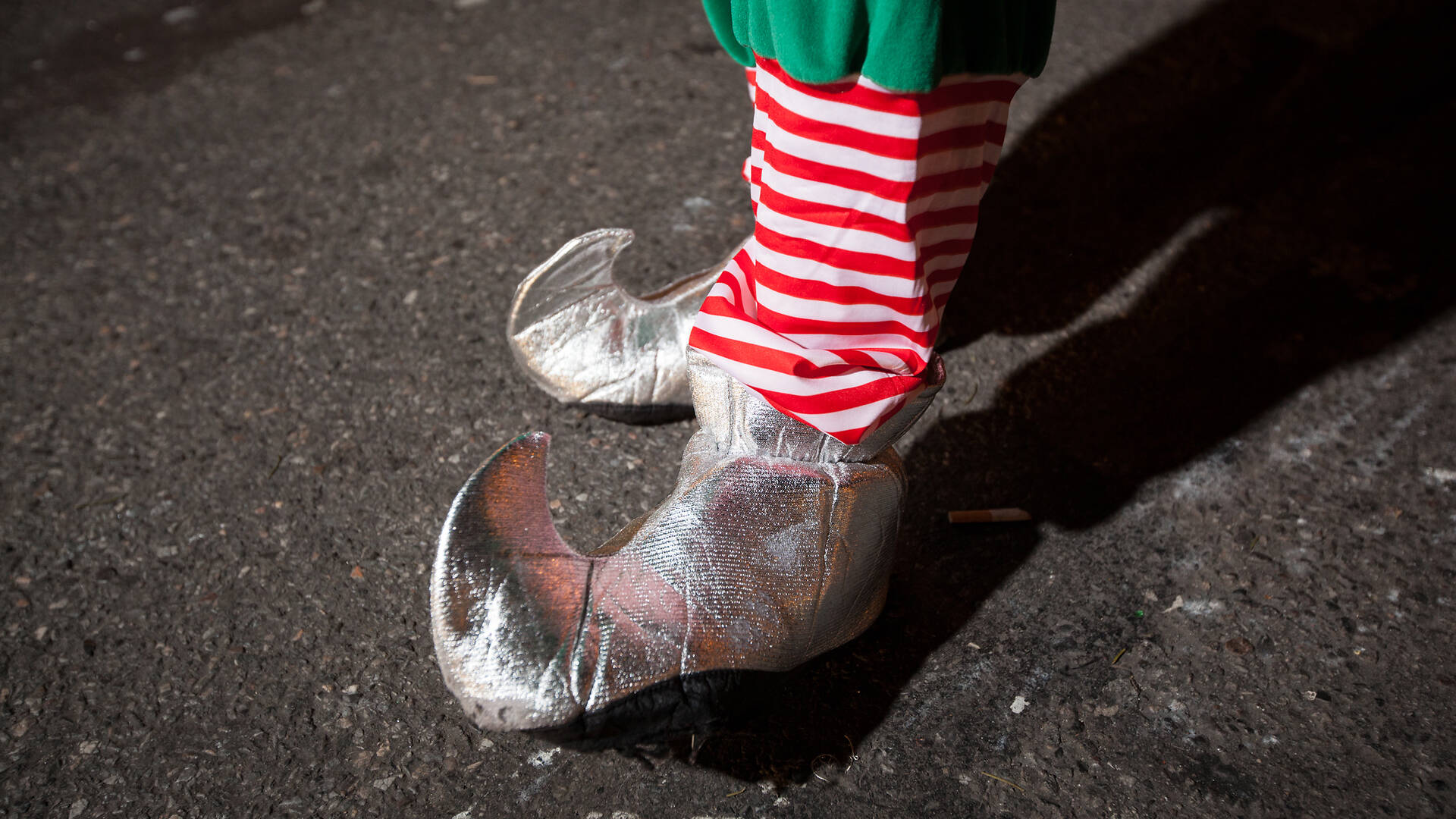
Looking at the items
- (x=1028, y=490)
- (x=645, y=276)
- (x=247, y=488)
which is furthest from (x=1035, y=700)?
(x=247, y=488)

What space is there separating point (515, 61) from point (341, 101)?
0.50 metres

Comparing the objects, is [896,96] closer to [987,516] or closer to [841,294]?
[841,294]

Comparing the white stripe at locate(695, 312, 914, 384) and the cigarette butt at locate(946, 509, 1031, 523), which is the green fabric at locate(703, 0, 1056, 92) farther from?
the cigarette butt at locate(946, 509, 1031, 523)

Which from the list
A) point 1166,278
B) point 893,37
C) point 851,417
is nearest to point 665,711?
point 851,417

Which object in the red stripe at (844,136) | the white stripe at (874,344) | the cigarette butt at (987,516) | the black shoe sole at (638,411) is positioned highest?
the red stripe at (844,136)

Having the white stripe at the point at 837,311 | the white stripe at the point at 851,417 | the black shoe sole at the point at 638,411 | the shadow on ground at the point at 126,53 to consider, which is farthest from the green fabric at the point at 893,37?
the shadow on ground at the point at 126,53

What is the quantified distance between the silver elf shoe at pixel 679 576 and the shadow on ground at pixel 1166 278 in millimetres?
124

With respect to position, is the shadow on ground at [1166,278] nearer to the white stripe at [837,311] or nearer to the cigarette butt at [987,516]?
the cigarette butt at [987,516]

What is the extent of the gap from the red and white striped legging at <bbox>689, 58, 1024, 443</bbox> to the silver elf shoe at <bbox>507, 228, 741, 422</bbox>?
402mm

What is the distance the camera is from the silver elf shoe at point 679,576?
3.19ft

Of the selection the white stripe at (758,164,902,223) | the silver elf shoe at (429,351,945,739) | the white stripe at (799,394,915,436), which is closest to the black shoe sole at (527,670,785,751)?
the silver elf shoe at (429,351,945,739)

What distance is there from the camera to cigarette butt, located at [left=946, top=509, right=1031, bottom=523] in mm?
1463

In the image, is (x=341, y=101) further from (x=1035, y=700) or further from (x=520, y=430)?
(x=1035, y=700)

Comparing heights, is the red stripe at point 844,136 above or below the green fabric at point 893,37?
below
